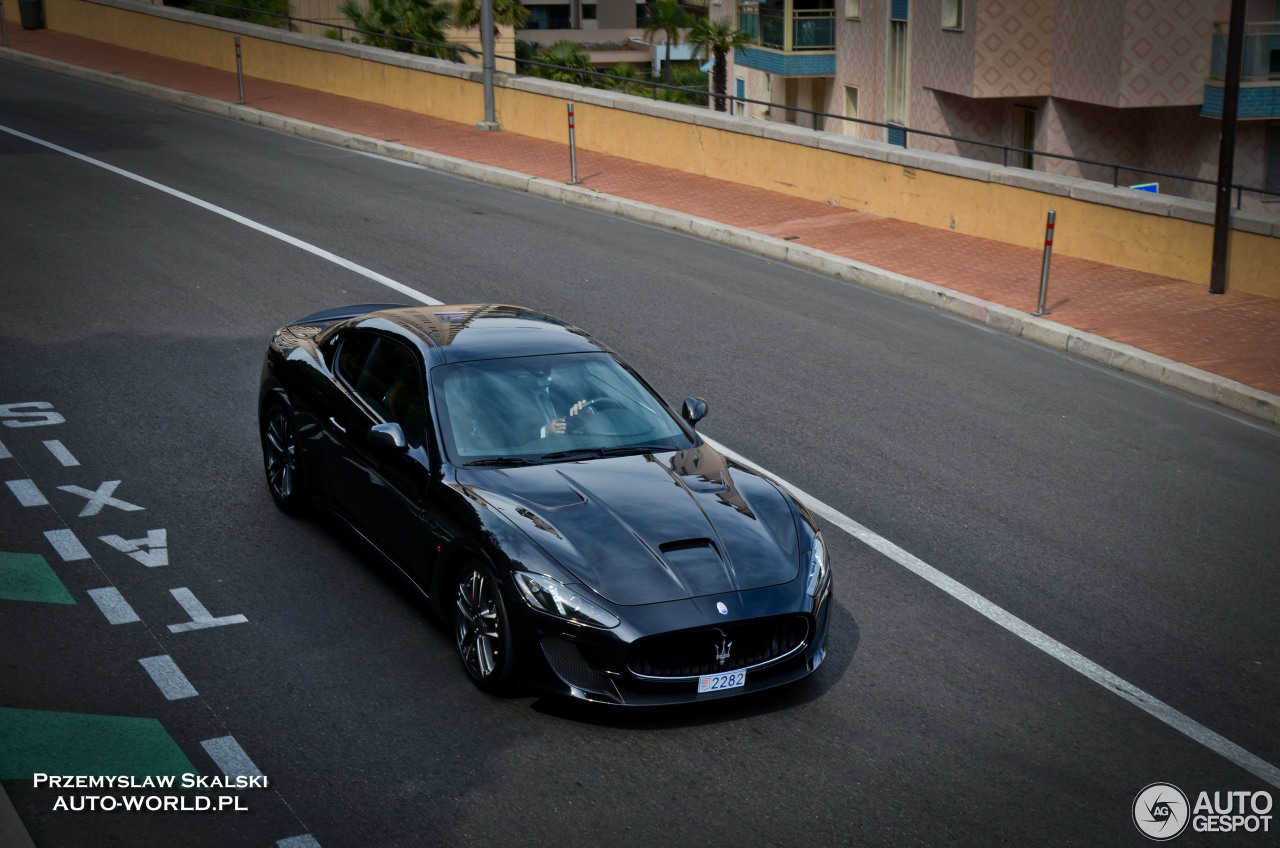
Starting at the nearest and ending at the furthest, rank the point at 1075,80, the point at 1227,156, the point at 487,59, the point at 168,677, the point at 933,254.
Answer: the point at 168,677 < the point at 1227,156 < the point at 933,254 < the point at 487,59 < the point at 1075,80

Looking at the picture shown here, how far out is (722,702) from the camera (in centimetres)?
666

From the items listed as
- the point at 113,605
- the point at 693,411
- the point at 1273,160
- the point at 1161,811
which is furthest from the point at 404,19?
the point at 1161,811

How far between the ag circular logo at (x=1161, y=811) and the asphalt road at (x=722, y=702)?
7cm

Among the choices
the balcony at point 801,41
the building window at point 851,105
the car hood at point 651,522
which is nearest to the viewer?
the car hood at point 651,522

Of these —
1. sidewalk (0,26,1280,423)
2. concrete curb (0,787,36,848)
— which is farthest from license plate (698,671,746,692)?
sidewalk (0,26,1280,423)

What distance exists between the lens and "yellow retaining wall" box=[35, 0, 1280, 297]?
15719 millimetres

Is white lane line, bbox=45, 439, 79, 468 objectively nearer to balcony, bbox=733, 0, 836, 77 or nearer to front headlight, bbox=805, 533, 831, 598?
front headlight, bbox=805, 533, 831, 598

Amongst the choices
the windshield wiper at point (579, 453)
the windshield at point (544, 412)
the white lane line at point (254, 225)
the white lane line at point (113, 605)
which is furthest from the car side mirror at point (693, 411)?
the white lane line at point (254, 225)

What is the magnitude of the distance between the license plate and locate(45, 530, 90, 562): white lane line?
13.3ft

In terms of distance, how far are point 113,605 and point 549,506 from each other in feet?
8.71

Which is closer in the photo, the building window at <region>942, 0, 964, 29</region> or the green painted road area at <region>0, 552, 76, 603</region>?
the green painted road area at <region>0, 552, 76, 603</region>

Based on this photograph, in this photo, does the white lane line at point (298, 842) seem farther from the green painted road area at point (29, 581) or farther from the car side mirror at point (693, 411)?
the car side mirror at point (693, 411)

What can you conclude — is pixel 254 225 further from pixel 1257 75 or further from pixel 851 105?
pixel 851 105

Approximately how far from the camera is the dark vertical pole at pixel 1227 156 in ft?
47.2
